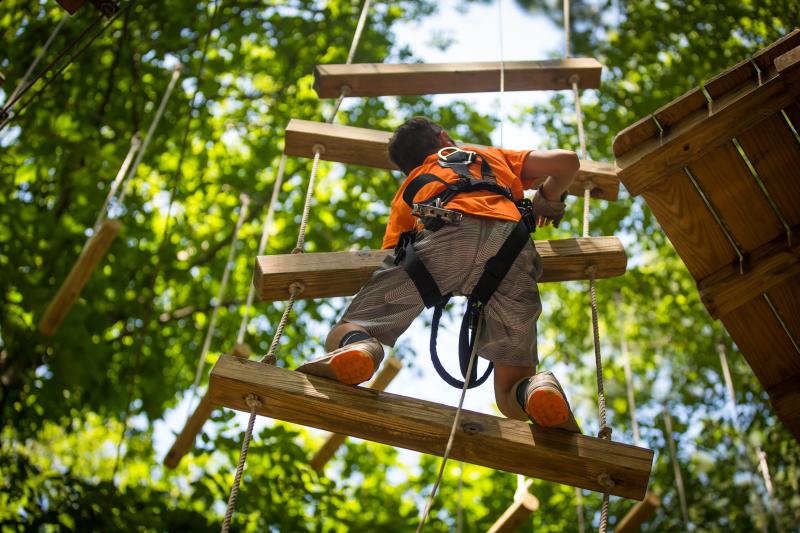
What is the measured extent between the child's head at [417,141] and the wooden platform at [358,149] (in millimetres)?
167

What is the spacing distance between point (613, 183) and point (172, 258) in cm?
470

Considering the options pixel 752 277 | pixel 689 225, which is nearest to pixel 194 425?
pixel 689 225

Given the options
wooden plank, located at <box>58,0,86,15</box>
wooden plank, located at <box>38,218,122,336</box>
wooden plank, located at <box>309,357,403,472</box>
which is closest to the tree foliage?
wooden plank, located at <box>309,357,403,472</box>

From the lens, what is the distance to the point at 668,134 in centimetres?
287

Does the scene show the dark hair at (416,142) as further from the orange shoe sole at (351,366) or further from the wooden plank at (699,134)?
the orange shoe sole at (351,366)

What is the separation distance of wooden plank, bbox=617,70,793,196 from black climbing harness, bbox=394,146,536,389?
412 mm

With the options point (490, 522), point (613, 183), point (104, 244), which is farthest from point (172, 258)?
point (613, 183)

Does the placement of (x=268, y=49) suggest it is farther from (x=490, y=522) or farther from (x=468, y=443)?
(x=468, y=443)

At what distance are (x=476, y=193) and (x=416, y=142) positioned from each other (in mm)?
495

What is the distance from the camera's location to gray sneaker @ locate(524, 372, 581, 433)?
2529 mm

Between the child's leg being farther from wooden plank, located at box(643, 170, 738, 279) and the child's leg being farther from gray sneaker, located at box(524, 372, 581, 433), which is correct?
wooden plank, located at box(643, 170, 738, 279)

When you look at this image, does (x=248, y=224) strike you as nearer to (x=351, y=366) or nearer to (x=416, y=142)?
(x=416, y=142)

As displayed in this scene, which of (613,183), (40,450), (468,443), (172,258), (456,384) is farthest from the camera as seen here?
(40,450)

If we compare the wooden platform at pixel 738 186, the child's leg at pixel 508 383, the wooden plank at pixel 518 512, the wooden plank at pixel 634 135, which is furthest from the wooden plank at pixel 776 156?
the wooden plank at pixel 518 512
